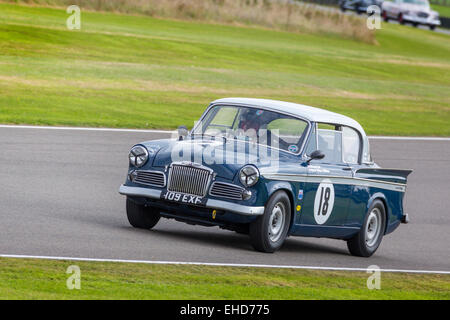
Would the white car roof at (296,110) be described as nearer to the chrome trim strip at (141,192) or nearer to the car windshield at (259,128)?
the car windshield at (259,128)

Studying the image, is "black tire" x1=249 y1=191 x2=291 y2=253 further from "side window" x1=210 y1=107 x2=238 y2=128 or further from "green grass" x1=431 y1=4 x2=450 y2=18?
"green grass" x1=431 y1=4 x2=450 y2=18

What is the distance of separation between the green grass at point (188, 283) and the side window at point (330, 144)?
204cm

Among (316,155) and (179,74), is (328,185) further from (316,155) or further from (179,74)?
(179,74)

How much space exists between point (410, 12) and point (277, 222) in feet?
187

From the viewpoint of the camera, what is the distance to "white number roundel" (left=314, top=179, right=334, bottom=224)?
11055 mm

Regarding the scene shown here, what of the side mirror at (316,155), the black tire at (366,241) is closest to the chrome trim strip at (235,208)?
the side mirror at (316,155)

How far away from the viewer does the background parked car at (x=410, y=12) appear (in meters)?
64.9

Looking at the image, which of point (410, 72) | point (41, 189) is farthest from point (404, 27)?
point (41, 189)

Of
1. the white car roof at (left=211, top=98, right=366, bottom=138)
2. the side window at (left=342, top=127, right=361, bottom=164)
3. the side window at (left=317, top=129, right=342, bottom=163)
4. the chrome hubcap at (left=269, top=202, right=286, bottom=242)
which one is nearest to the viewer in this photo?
the chrome hubcap at (left=269, top=202, right=286, bottom=242)

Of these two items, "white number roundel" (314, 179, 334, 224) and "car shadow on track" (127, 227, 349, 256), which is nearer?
"car shadow on track" (127, 227, 349, 256)

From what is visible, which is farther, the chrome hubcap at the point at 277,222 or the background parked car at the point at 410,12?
the background parked car at the point at 410,12

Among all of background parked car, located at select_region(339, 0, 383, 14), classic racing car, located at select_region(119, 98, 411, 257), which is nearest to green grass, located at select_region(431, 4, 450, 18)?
background parked car, located at select_region(339, 0, 383, 14)

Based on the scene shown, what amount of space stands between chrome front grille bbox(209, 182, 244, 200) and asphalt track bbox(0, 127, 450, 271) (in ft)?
1.97

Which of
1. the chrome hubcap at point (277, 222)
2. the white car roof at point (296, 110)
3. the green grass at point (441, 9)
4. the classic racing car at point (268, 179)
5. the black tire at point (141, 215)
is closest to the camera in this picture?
the classic racing car at point (268, 179)
